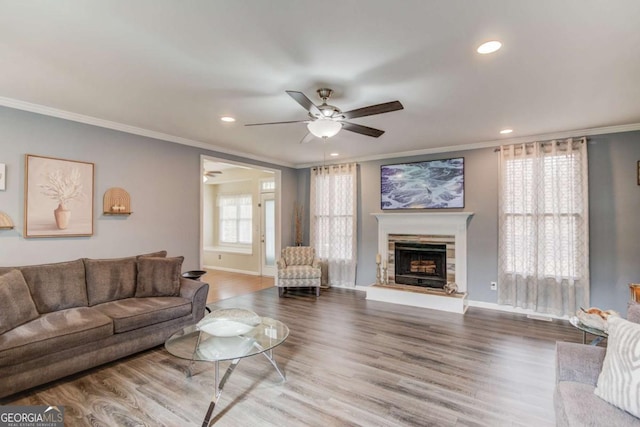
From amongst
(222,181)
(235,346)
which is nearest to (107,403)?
(235,346)

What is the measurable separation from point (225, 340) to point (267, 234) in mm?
4978

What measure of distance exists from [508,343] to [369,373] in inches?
72.2

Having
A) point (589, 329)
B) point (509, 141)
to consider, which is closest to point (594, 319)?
point (589, 329)

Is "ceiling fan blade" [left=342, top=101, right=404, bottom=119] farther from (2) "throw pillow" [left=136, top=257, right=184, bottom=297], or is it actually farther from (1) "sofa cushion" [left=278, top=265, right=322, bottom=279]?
(1) "sofa cushion" [left=278, top=265, right=322, bottom=279]

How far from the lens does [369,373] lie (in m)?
2.77

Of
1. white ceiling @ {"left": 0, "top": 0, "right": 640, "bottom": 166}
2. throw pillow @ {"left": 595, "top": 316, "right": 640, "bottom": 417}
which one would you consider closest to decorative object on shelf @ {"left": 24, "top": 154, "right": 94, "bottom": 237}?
white ceiling @ {"left": 0, "top": 0, "right": 640, "bottom": 166}

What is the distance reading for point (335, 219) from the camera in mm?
6379

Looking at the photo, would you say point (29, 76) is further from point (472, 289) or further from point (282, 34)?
point (472, 289)

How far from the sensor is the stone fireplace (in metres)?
4.99

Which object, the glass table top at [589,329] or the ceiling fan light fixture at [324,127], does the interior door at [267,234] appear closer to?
the ceiling fan light fixture at [324,127]

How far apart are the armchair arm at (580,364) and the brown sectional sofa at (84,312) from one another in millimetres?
3372

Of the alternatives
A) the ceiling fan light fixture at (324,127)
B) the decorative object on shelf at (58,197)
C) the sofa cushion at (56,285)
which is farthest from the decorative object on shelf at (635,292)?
the decorative object on shelf at (58,197)

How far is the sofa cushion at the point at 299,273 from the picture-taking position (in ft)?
18.5

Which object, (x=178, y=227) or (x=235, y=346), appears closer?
(x=235, y=346)
